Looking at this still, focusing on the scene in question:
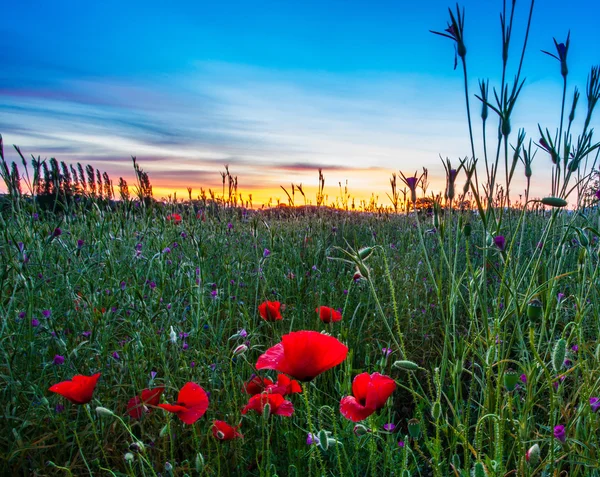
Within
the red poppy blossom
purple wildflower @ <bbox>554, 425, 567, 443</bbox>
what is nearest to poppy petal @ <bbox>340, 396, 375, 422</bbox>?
purple wildflower @ <bbox>554, 425, 567, 443</bbox>

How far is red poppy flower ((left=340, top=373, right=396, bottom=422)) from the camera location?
1.19 metres

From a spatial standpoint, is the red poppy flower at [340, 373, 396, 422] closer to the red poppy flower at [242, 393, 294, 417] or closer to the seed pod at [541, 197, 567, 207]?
the red poppy flower at [242, 393, 294, 417]

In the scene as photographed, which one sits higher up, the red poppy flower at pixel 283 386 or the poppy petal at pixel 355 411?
the poppy petal at pixel 355 411

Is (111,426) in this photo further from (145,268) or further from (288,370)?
(145,268)

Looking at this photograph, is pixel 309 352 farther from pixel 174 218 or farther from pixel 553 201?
pixel 174 218

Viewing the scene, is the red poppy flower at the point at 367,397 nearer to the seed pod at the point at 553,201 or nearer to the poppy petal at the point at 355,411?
the poppy petal at the point at 355,411

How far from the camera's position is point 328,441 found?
Answer: 1.20m

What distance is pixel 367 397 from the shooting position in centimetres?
119

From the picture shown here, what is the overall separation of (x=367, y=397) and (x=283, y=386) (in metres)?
0.46

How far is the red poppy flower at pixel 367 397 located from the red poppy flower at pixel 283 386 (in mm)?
340

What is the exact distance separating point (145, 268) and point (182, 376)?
1.30 metres

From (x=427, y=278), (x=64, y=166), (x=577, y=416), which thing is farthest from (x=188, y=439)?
(x=64, y=166)

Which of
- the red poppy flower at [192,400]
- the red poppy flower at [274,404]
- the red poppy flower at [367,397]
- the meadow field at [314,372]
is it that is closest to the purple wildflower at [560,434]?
the meadow field at [314,372]

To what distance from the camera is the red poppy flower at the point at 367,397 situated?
1186 millimetres
